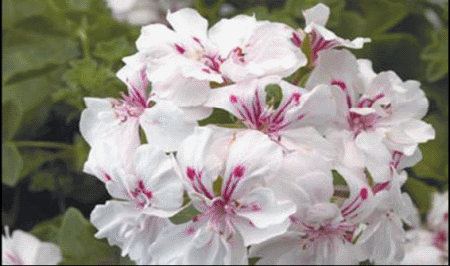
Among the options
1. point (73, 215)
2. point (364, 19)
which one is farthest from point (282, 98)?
point (364, 19)

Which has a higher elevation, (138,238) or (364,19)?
(138,238)

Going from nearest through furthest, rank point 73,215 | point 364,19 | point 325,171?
1. point 325,171
2. point 73,215
3. point 364,19

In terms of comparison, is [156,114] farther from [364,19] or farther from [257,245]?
[364,19]

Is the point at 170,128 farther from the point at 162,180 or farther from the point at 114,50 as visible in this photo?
the point at 114,50

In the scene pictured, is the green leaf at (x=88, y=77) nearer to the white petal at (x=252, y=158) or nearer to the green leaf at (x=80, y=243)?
the green leaf at (x=80, y=243)

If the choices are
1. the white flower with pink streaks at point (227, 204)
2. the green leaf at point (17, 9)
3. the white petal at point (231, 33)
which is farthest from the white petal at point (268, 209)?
the green leaf at point (17, 9)

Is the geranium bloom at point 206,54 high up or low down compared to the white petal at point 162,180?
up
